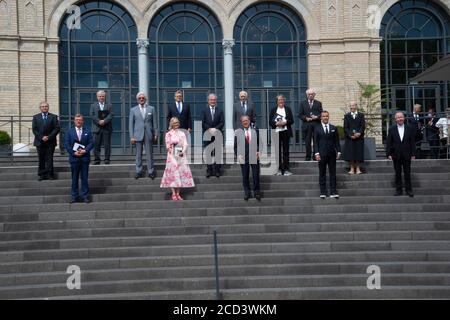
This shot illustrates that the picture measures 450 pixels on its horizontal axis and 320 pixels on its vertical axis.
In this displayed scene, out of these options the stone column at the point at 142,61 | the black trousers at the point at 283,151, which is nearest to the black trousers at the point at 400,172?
the black trousers at the point at 283,151

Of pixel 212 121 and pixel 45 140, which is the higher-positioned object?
pixel 212 121

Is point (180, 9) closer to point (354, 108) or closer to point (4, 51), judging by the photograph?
point (4, 51)

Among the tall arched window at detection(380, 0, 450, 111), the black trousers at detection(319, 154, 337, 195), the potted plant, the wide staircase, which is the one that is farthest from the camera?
the tall arched window at detection(380, 0, 450, 111)

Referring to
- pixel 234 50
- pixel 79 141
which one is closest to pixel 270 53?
pixel 234 50

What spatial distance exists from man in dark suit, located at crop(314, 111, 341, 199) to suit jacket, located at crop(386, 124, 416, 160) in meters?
1.17

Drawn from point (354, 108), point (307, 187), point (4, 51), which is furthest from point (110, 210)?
point (4, 51)

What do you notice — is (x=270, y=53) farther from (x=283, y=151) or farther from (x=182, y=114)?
(x=283, y=151)

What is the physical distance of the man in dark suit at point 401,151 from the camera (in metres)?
14.3

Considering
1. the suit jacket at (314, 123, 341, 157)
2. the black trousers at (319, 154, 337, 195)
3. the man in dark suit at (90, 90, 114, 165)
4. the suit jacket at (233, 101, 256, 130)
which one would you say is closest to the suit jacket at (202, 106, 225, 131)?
the suit jacket at (233, 101, 256, 130)

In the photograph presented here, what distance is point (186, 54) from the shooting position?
78.5ft

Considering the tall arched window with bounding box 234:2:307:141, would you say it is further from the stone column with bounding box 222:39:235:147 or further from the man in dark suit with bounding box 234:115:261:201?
the man in dark suit with bounding box 234:115:261:201

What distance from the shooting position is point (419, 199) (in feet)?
46.1

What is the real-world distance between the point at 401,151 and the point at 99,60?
42.3 ft

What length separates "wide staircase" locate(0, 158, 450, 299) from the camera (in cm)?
1095
